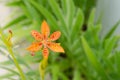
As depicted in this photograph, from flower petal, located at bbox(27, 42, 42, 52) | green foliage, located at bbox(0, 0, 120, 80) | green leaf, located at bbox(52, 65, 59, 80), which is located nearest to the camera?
flower petal, located at bbox(27, 42, 42, 52)

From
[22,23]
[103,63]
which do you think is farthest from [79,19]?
[22,23]

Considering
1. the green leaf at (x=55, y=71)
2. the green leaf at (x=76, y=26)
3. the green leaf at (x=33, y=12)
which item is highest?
the green leaf at (x=33, y=12)

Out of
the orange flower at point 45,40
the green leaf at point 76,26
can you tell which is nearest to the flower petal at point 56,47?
the orange flower at point 45,40

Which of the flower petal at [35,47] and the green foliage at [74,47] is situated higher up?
the green foliage at [74,47]

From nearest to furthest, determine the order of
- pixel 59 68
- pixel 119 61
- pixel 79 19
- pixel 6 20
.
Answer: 1. pixel 119 61
2. pixel 79 19
3. pixel 59 68
4. pixel 6 20

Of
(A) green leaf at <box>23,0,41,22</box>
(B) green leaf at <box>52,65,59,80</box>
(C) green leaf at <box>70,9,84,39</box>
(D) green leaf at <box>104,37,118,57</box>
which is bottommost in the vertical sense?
(D) green leaf at <box>104,37,118,57</box>

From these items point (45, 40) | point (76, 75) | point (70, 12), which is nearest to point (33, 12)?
point (70, 12)

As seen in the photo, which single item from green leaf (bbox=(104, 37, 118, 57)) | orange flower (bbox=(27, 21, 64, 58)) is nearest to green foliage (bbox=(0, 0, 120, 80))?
green leaf (bbox=(104, 37, 118, 57))

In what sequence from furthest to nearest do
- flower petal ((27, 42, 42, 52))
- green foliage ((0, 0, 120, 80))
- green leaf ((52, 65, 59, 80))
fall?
green leaf ((52, 65, 59, 80)), green foliage ((0, 0, 120, 80)), flower petal ((27, 42, 42, 52))

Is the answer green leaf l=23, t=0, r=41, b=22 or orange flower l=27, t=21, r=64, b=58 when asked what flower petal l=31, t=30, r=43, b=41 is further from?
green leaf l=23, t=0, r=41, b=22

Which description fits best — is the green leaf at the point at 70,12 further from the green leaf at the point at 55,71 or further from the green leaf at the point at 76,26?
the green leaf at the point at 55,71

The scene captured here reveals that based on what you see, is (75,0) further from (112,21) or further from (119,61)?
(119,61)
